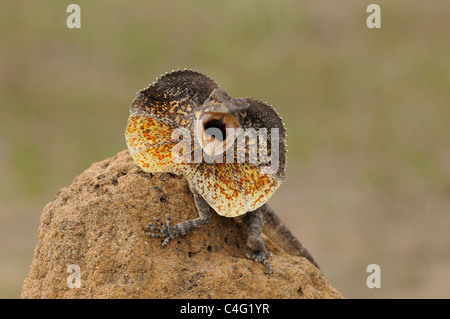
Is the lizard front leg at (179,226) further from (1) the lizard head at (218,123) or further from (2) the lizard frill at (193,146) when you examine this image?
(1) the lizard head at (218,123)

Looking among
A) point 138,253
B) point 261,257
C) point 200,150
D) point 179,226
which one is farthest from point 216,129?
point 261,257

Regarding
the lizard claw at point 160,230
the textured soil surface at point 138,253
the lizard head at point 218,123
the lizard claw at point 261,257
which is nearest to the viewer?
the lizard head at point 218,123

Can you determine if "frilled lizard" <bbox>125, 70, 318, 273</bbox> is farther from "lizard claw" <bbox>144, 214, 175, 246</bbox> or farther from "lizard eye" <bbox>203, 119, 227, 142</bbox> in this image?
"lizard eye" <bbox>203, 119, 227, 142</bbox>

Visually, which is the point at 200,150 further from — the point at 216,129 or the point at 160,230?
the point at 160,230

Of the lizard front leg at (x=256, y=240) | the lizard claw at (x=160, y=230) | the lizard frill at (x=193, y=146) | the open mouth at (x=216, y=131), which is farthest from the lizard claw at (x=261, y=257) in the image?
the open mouth at (x=216, y=131)

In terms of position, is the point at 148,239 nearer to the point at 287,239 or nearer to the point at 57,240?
the point at 57,240

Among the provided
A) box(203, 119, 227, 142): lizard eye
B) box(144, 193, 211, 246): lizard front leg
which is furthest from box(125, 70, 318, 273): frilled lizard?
box(203, 119, 227, 142): lizard eye

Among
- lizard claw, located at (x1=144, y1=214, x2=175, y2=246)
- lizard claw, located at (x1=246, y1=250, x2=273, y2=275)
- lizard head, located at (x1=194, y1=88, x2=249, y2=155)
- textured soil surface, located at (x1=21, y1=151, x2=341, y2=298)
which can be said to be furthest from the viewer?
lizard claw, located at (x1=246, y1=250, x2=273, y2=275)
